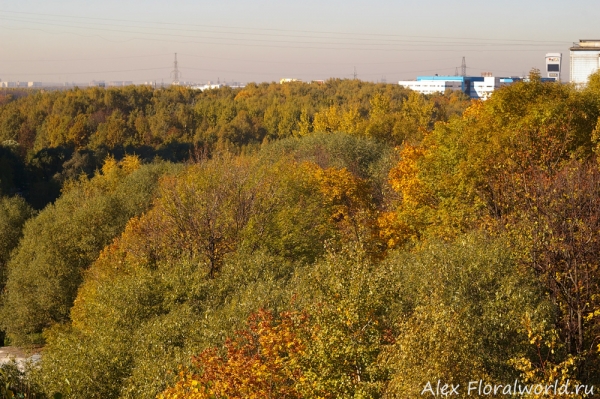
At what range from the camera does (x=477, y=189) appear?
26.2m

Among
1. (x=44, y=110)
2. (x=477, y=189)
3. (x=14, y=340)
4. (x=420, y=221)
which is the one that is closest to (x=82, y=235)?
(x=14, y=340)

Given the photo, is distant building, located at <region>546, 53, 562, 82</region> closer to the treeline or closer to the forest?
the treeline

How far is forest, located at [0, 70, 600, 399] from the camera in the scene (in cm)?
1358

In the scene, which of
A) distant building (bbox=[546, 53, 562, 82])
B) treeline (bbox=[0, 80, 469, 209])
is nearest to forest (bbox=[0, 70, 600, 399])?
treeline (bbox=[0, 80, 469, 209])

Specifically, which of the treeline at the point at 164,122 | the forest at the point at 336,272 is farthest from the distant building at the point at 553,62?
the forest at the point at 336,272

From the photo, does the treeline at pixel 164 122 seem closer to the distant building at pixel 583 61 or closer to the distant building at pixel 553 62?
the distant building at pixel 583 61

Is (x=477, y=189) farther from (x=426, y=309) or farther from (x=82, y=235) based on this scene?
(x=82, y=235)

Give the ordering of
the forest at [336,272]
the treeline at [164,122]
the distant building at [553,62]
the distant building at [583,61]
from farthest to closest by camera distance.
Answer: the distant building at [553,62] → the treeline at [164,122] → the distant building at [583,61] → the forest at [336,272]

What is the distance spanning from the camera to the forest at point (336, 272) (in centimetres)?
1358

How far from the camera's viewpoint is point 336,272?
15.2 m

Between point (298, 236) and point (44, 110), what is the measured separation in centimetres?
8190

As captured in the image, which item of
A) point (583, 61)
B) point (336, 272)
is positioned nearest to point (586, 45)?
point (583, 61)

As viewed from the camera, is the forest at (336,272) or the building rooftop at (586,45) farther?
the building rooftop at (586,45)

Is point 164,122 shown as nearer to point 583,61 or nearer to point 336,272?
point 583,61
